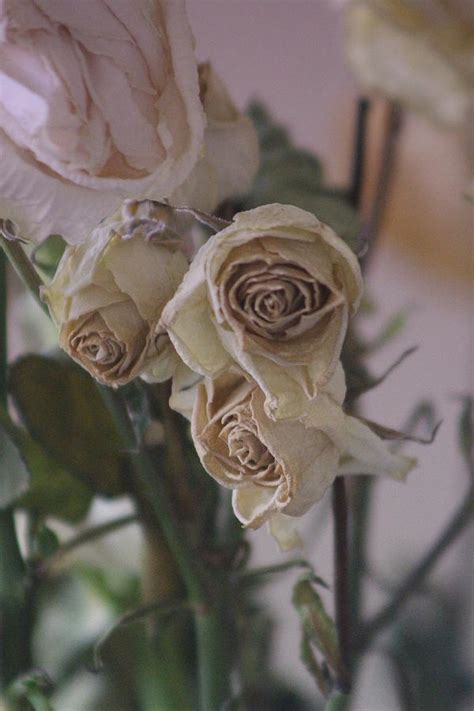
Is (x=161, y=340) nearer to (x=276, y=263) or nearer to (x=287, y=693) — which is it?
(x=276, y=263)

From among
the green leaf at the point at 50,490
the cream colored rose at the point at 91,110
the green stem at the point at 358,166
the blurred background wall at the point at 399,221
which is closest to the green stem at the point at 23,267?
the cream colored rose at the point at 91,110

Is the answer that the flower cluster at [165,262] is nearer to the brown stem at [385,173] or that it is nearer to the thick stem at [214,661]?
the thick stem at [214,661]

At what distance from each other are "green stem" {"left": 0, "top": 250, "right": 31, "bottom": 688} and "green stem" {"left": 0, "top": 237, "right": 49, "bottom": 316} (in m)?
0.07

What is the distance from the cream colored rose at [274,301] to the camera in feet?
0.70

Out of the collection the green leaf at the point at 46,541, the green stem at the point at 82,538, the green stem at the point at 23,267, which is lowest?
the green stem at the point at 82,538

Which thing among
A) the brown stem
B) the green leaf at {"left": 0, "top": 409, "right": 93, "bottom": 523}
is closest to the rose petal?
the green leaf at {"left": 0, "top": 409, "right": 93, "bottom": 523}

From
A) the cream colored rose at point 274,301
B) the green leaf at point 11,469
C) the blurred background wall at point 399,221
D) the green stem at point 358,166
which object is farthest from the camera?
the blurred background wall at point 399,221

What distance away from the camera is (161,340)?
0.79ft

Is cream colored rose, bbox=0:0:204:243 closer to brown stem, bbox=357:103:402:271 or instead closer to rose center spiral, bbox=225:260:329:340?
rose center spiral, bbox=225:260:329:340

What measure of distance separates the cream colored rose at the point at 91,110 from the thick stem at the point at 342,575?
0.10 meters

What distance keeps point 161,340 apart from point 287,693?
0.32 m

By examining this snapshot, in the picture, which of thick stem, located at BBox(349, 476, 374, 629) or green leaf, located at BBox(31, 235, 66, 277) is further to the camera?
thick stem, located at BBox(349, 476, 374, 629)

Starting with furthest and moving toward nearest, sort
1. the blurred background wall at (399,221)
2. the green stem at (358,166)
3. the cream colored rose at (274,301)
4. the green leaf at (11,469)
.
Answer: the blurred background wall at (399,221) < the green stem at (358,166) < the green leaf at (11,469) < the cream colored rose at (274,301)

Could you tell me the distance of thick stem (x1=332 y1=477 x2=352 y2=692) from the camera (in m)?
0.28
